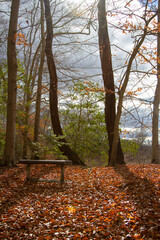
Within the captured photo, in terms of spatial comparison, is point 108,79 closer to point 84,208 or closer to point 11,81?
point 11,81

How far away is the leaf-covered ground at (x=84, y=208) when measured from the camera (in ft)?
10.8

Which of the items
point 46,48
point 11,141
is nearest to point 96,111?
point 46,48

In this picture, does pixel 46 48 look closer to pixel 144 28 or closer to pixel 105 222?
pixel 144 28

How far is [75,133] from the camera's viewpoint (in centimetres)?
1096

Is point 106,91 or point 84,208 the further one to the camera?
point 106,91

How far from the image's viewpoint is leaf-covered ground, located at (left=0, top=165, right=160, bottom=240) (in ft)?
10.8

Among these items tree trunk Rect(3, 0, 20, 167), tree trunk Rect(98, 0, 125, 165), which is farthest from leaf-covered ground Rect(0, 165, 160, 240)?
tree trunk Rect(98, 0, 125, 165)

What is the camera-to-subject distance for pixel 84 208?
4180 millimetres

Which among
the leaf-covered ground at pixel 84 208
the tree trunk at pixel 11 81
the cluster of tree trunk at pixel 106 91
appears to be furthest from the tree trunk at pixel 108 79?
the tree trunk at pixel 11 81

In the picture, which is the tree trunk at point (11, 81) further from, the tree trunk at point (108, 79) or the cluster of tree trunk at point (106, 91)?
the tree trunk at point (108, 79)

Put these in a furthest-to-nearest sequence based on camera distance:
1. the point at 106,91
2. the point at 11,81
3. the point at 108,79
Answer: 1. the point at 108,79
2. the point at 106,91
3. the point at 11,81

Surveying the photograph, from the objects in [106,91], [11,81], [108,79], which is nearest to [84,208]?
[106,91]

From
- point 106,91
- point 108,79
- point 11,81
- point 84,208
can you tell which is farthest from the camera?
point 108,79

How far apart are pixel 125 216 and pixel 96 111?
7.79 m
